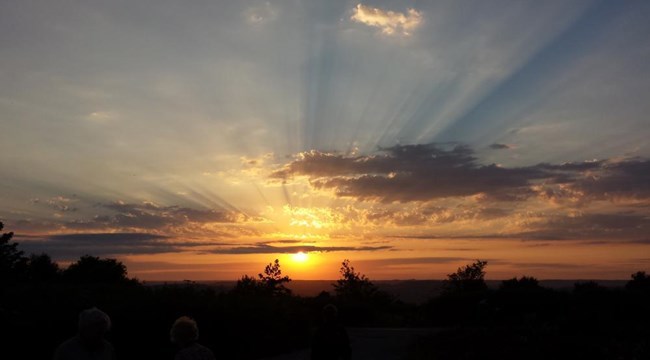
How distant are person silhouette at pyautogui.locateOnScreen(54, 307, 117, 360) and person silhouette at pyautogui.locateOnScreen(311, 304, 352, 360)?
455 centimetres

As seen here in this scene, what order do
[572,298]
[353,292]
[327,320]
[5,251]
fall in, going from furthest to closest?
[353,292] < [5,251] < [572,298] < [327,320]

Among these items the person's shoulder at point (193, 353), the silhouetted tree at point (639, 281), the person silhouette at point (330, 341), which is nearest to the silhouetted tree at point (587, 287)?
the silhouetted tree at point (639, 281)

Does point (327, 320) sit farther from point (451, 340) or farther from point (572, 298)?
point (572, 298)

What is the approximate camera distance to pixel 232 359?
1917 centimetres

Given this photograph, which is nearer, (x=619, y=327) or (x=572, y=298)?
(x=619, y=327)

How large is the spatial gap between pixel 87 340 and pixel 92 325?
17 cm

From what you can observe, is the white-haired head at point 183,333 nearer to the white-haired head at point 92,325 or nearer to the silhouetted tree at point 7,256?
the white-haired head at point 92,325

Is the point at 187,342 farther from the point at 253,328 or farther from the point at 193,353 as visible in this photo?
the point at 253,328

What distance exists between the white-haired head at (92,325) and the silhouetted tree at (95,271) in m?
53.7

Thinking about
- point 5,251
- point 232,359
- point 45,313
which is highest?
point 5,251

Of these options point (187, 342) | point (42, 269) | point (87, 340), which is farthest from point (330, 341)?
point (42, 269)

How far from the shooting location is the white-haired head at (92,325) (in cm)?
633

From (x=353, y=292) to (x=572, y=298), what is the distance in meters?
21.1

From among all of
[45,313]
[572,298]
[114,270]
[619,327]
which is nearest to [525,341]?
[619,327]
